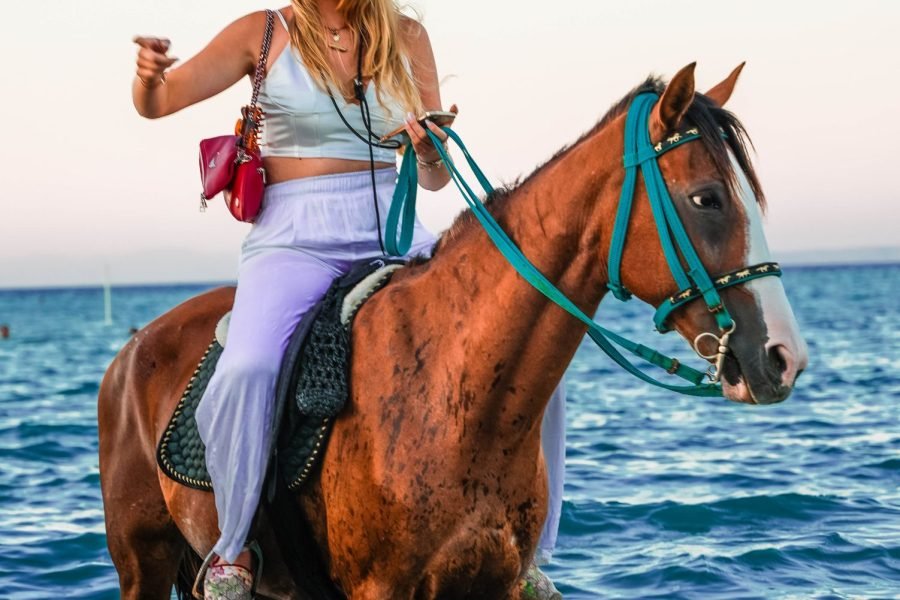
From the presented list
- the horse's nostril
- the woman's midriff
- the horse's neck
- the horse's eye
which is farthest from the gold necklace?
the horse's nostril

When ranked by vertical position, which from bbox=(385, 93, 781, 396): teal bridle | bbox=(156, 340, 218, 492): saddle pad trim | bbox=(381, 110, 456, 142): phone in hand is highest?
bbox=(381, 110, 456, 142): phone in hand

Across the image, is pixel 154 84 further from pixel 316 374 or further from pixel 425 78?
pixel 316 374

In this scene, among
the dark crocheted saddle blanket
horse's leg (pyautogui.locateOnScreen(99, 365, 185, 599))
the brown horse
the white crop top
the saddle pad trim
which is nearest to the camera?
the brown horse

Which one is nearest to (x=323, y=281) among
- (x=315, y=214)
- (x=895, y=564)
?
(x=315, y=214)

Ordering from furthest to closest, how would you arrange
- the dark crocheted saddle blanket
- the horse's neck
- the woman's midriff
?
the woman's midriff → the dark crocheted saddle blanket → the horse's neck

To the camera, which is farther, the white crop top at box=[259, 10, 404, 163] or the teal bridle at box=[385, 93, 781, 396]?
the white crop top at box=[259, 10, 404, 163]

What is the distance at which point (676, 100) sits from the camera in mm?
3188

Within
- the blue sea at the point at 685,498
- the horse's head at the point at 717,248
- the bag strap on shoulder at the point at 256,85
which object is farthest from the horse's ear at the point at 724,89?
the blue sea at the point at 685,498

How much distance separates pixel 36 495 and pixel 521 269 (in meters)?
8.66

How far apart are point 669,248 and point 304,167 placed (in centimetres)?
152

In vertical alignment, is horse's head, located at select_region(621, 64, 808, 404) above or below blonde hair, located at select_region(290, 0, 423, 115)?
below

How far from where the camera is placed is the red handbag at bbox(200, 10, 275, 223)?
13.4ft

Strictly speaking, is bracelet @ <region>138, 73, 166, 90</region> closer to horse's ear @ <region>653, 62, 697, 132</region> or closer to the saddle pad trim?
the saddle pad trim

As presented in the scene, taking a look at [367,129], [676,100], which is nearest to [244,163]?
[367,129]
